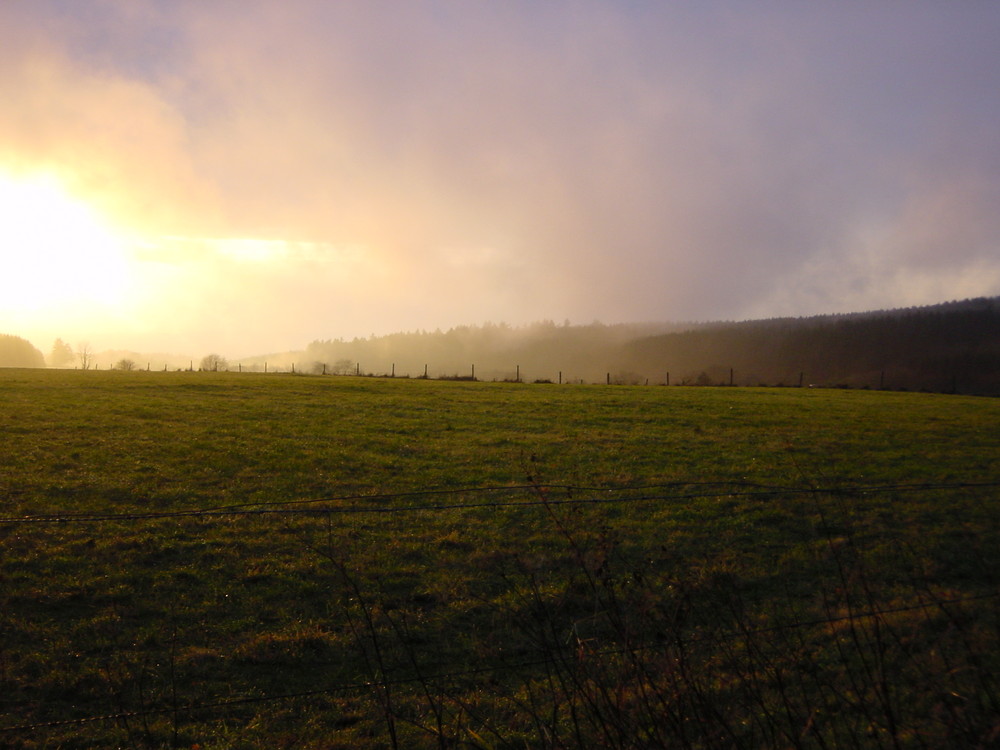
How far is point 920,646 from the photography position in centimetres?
581

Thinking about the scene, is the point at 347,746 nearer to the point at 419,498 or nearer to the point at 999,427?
the point at 419,498

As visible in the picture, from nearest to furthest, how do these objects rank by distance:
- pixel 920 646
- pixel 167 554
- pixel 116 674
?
pixel 920 646 < pixel 116 674 < pixel 167 554

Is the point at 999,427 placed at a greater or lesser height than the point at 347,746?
greater

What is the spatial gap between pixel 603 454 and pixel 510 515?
7.25m

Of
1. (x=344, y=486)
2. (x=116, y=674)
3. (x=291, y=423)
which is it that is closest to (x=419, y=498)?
(x=344, y=486)

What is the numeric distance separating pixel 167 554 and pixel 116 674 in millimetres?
4051

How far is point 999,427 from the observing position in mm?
28312

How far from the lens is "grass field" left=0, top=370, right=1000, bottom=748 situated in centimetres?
452

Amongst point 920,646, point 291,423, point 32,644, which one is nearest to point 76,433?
point 291,423

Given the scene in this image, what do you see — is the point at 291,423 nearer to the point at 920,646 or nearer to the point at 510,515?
the point at 510,515

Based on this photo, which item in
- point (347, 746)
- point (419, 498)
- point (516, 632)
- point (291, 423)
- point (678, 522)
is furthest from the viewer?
point (291, 423)

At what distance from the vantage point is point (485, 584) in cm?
1063

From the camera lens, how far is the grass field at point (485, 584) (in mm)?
4523

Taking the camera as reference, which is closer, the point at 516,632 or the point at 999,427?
the point at 516,632
